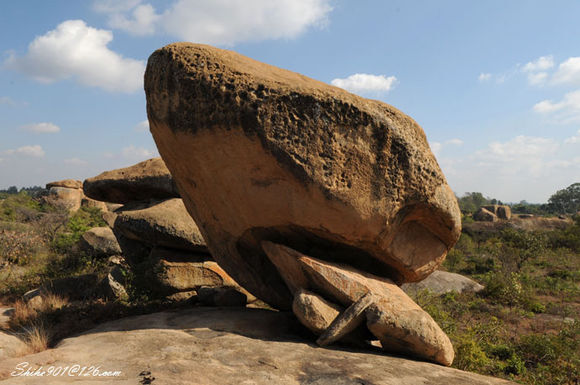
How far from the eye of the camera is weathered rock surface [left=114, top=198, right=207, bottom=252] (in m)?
8.00

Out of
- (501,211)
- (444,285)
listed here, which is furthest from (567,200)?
(444,285)

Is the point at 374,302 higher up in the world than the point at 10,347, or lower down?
higher up

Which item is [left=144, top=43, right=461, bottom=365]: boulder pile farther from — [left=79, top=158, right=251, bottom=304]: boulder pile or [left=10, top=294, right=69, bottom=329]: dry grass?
[left=10, top=294, right=69, bottom=329]: dry grass

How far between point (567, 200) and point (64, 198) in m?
68.4

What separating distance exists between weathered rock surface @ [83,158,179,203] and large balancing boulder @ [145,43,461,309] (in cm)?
350

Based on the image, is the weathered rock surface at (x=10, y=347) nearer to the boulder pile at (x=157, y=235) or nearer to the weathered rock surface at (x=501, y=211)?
the boulder pile at (x=157, y=235)

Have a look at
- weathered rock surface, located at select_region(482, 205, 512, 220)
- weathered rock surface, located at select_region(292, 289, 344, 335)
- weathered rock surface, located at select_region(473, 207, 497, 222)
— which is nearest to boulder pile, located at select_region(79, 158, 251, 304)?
weathered rock surface, located at select_region(292, 289, 344, 335)

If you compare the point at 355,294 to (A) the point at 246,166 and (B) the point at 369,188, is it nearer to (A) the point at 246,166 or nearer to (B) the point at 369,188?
(B) the point at 369,188

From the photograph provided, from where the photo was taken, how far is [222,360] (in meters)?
4.11

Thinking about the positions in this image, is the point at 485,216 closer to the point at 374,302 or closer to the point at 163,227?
the point at 163,227

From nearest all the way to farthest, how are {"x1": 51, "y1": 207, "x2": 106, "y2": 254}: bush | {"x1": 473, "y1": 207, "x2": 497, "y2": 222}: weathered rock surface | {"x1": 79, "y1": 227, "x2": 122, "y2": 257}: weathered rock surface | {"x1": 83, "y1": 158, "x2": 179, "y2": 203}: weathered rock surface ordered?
{"x1": 83, "y1": 158, "x2": 179, "y2": 203}: weathered rock surface, {"x1": 79, "y1": 227, "x2": 122, "y2": 257}: weathered rock surface, {"x1": 51, "y1": 207, "x2": 106, "y2": 254}: bush, {"x1": 473, "y1": 207, "x2": 497, "y2": 222}: weathered rock surface

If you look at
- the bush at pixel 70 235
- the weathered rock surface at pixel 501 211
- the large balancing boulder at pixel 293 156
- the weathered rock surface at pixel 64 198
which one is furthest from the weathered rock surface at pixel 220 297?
the weathered rock surface at pixel 501 211

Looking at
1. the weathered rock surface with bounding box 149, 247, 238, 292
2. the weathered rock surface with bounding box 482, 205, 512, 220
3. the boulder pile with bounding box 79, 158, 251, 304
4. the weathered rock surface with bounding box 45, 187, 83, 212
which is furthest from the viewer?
the weathered rock surface with bounding box 482, 205, 512, 220

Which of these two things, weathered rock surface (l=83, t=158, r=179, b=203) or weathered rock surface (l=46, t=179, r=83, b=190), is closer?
weathered rock surface (l=83, t=158, r=179, b=203)
